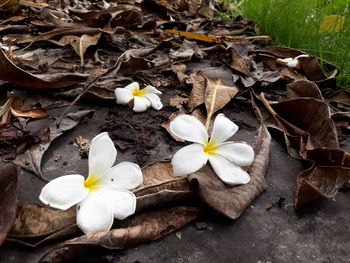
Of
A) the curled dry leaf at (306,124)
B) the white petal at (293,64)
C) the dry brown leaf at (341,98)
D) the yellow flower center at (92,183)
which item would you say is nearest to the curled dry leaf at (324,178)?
the curled dry leaf at (306,124)

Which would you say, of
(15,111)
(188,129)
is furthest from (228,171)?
(15,111)

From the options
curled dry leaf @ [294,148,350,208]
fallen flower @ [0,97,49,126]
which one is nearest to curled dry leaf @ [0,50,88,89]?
fallen flower @ [0,97,49,126]

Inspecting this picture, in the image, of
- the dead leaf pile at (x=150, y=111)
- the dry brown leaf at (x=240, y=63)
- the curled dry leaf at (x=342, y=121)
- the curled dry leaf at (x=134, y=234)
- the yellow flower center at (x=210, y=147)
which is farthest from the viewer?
the dry brown leaf at (x=240, y=63)

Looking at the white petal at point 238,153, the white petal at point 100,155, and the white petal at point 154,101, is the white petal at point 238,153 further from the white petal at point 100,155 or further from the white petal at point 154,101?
the white petal at point 154,101

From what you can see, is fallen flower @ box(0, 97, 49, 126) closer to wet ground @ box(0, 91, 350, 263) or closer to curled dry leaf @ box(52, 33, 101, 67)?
wet ground @ box(0, 91, 350, 263)

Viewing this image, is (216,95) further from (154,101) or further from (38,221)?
(38,221)

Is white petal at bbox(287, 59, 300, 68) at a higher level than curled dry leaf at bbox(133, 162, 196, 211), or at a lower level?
lower
